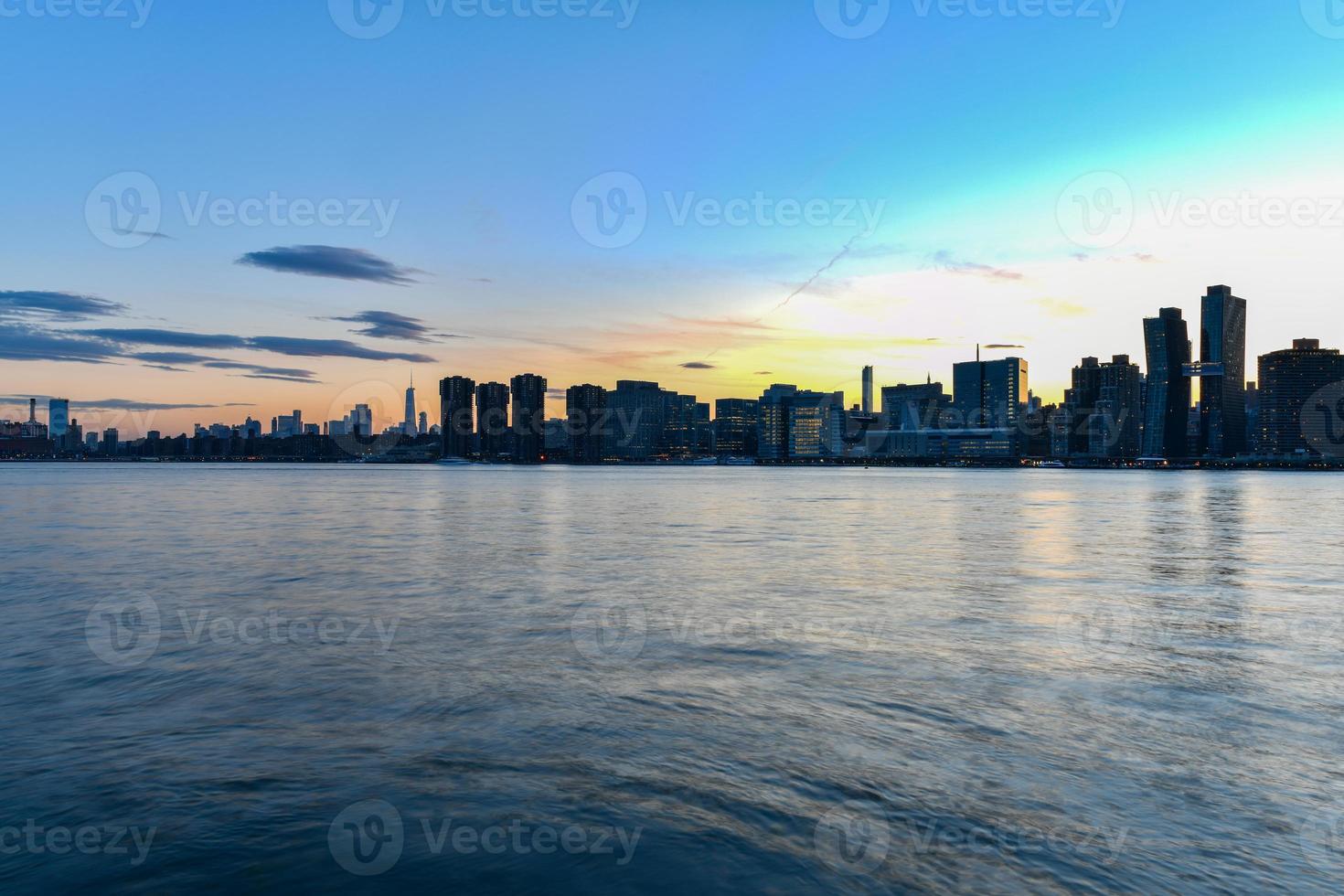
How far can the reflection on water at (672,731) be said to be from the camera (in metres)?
10.6

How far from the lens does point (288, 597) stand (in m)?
31.3

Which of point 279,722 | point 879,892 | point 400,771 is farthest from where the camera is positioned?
point 279,722

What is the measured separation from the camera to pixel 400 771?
1346 centimetres

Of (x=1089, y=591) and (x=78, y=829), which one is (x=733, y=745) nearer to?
A: (x=78, y=829)

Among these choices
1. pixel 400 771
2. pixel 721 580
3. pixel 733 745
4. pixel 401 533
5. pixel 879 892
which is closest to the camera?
pixel 879 892

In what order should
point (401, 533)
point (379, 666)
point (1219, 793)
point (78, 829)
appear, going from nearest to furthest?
point (78, 829)
point (1219, 793)
point (379, 666)
point (401, 533)

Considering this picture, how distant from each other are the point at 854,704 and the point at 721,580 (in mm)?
18477

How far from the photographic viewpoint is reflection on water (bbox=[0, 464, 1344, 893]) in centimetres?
1064

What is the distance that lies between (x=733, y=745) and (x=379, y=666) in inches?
416

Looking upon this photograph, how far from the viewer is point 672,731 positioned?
1540 cm

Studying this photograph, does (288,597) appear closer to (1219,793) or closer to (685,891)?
(685,891)

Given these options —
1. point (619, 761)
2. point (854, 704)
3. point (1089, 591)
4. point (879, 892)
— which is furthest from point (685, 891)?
point (1089, 591)

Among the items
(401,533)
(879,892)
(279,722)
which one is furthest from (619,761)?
(401,533)

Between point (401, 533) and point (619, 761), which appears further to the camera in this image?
point (401, 533)
